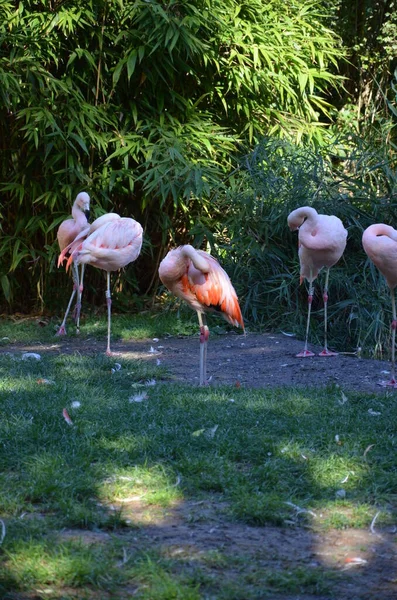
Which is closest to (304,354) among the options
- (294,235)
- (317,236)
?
(317,236)

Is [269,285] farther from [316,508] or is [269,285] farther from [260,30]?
[316,508]

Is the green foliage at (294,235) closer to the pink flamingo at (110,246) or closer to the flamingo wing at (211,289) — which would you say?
the pink flamingo at (110,246)

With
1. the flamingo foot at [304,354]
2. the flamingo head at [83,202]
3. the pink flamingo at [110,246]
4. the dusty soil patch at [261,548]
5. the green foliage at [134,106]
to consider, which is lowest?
the dusty soil patch at [261,548]

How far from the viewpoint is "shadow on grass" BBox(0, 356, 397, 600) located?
8.33 ft

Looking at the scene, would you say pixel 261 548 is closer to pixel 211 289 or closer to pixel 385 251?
pixel 211 289

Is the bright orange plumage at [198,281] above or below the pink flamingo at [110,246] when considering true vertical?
below

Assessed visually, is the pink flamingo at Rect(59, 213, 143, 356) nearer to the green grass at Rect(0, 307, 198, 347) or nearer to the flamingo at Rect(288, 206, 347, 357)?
the green grass at Rect(0, 307, 198, 347)

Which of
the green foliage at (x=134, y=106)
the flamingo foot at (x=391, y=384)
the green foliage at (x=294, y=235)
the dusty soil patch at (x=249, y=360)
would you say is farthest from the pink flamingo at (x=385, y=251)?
the green foliage at (x=134, y=106)

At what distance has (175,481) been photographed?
10.8 feet

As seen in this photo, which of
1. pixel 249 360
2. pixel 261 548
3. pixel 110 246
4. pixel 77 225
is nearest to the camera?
pixel 261 548

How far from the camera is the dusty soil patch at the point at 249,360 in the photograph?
5648 millimetres

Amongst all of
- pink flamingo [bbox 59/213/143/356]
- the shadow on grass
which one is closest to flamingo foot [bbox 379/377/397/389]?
the shadow on grass

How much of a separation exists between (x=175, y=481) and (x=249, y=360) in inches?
122

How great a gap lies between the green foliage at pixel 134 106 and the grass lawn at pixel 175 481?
3.54m
